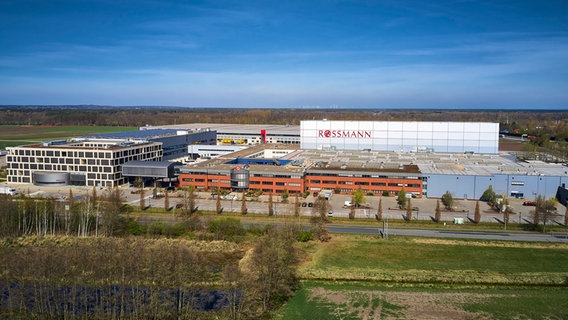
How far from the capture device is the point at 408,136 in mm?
46469

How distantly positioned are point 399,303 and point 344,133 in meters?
32.1

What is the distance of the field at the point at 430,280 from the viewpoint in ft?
51.1

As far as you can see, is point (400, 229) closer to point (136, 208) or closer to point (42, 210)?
point (136, 208)

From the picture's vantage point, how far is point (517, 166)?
3797 centimetres

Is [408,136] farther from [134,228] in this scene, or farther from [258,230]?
[134,228]

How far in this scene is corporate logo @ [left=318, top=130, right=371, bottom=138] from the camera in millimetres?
46969

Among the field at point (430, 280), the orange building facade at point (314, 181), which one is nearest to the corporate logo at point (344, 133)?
the orange building facade at point (314, 181)

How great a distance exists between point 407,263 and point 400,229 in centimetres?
560

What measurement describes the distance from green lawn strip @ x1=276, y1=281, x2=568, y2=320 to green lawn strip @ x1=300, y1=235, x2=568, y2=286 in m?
0.58

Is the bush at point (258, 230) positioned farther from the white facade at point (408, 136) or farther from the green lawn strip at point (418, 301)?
the white facade at point (408, 136)

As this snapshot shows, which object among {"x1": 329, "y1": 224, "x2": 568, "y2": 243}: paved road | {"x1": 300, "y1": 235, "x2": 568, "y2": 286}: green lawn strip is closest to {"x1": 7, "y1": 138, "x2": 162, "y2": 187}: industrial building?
{"x1": 329, "y1": 224, "x2": 568, "y2": 243}: paved road

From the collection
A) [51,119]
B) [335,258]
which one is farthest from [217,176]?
[51,119]

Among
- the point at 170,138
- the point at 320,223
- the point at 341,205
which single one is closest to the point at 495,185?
the point at 341,205

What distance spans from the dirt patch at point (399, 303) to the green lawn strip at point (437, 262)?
4.54 ft
